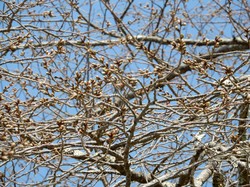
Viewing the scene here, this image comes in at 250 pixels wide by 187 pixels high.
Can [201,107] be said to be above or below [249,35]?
below

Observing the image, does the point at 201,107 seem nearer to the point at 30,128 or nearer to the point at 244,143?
the point at 244,143

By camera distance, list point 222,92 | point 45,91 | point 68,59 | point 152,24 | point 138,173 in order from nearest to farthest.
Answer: point 222,92 → point 45,91 → point 138,173 → point 68,59 → point 152,24

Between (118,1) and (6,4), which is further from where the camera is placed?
(118,1)

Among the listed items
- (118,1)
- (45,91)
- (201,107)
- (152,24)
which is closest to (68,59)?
(118,1)

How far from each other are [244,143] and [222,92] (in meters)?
0.91

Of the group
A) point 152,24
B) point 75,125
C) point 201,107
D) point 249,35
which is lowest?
point 201,107

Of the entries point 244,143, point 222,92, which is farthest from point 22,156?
point 244,143

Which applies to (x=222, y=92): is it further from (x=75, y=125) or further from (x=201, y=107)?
(x=75, y=125)

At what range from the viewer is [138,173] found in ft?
17.0

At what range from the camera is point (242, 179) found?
5.43 m

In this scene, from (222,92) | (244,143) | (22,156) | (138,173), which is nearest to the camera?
(22,156)

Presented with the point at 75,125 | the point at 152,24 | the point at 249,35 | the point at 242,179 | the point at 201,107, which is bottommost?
the point at 242,179

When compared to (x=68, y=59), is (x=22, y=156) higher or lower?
lower

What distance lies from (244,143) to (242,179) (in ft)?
3.07
